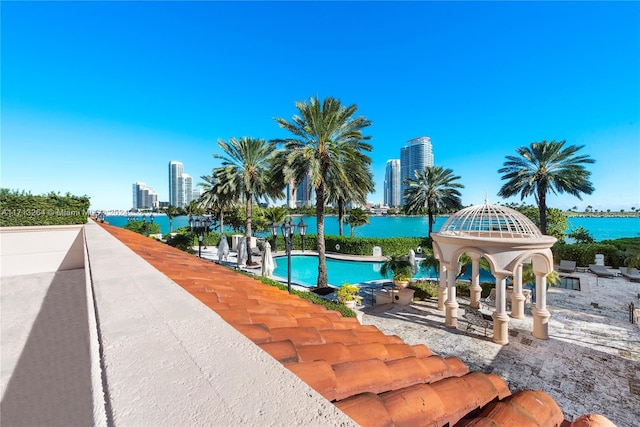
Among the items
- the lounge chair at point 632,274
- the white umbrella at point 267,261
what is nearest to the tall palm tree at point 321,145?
the white umbrella at point 267,261

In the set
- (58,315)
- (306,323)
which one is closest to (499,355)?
(306,323)

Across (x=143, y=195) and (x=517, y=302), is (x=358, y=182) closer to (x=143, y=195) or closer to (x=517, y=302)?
(x=517, y=302)

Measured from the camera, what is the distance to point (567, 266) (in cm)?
1728

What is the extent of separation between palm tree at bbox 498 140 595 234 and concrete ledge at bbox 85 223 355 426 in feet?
81.9

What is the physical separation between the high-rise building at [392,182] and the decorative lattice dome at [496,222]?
134m

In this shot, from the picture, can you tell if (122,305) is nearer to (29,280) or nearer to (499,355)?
(29,280)

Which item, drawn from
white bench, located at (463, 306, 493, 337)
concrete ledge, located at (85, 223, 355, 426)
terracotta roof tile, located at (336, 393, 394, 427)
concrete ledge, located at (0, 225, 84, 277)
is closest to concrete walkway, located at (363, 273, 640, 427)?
white bench, located at (463, 306, 493, 337)

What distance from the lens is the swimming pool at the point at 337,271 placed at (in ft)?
61.1

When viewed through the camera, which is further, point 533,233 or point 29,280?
point 533,233

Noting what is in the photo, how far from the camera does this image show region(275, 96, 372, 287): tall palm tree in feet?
43.0

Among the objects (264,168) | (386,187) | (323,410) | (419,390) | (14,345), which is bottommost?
(14,345)

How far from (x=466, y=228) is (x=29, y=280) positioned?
14.9 m

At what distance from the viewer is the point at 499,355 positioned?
25.4 ft

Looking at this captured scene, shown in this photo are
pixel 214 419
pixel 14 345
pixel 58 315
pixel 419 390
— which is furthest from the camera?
pixel 58 315
